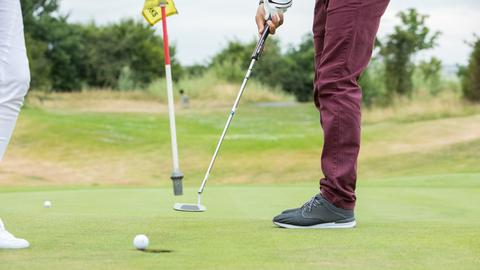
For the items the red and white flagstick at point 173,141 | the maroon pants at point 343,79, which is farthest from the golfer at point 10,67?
the red and white flagstick at point 173,141

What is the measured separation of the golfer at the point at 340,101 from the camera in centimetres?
387

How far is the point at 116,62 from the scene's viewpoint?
43562 mm

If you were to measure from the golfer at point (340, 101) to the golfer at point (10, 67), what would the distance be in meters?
1.27

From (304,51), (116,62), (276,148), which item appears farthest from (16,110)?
(116,62)

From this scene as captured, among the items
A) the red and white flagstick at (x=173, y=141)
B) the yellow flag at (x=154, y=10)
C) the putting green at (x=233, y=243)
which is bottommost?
the putting green at (x=233, y=243)

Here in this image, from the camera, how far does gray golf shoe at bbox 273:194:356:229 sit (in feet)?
12.9

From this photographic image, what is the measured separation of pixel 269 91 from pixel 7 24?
34.8 m

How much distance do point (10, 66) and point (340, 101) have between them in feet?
4.68

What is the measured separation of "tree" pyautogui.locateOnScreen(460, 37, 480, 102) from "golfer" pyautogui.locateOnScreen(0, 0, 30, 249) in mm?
23690

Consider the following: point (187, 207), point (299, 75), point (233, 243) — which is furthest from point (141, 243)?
point (299, 75)

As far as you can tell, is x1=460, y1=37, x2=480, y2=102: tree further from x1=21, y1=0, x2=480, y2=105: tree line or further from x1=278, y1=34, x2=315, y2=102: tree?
x1=278, y1=34, x2=315, y2=102: tree

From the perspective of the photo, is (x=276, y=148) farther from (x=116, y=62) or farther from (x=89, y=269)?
(x=116, y=62)

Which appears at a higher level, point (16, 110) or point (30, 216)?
point (16, 110)

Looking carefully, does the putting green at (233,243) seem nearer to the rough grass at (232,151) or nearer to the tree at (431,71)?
the rough grass at (232,151)
